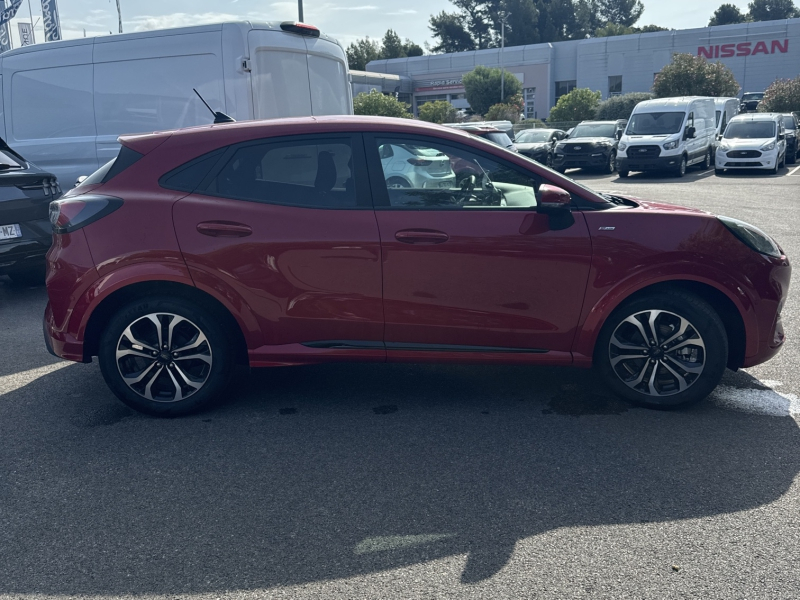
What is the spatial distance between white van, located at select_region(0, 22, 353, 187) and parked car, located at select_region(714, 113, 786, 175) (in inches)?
663

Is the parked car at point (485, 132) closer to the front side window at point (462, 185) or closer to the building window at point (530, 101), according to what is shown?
the front side window at point (462, 185)

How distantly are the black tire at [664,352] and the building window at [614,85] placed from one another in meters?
59.0

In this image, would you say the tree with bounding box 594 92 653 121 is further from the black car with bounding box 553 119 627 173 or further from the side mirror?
the side mirror

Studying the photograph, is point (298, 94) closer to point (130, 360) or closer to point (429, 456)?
point (130, 360)

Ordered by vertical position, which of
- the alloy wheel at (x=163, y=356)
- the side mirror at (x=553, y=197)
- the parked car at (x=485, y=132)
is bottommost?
the alloy wheel at (x=163, y=356)

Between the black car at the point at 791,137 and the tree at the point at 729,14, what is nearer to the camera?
the black car at the point at 791,137

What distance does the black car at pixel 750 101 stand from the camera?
148 ft

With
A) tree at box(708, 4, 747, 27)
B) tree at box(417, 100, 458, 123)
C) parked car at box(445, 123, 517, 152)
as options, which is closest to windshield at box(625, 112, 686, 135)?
parked car at box(445, 123, 517, 152)

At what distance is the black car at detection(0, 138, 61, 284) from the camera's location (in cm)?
697

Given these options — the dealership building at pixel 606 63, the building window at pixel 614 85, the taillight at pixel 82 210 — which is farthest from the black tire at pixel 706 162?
the building window at pixel 614 85

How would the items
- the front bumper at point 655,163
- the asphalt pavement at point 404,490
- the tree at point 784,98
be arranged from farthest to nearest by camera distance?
the tree at point 784,98
the front bumper at point 655,163
the asphalt pavement at point 404,490

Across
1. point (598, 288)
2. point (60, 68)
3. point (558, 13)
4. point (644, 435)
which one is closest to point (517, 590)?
point (644, 435)

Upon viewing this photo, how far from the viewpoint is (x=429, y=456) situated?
3898 millimetres

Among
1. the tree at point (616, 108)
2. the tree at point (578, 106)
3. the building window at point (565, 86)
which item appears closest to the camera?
the tree at point (616, 108)
